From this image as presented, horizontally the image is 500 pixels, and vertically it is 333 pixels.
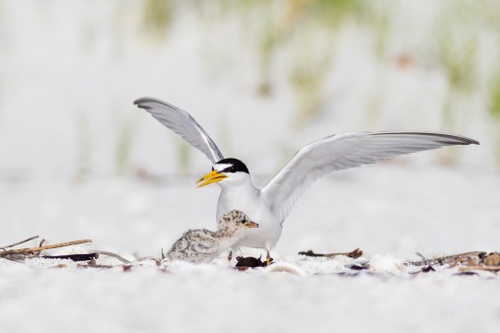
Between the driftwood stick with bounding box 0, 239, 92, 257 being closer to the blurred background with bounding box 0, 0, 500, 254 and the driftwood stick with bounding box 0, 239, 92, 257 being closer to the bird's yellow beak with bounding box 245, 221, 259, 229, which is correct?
the bird's yellow beak with bounding box 245, 221, 259, 229

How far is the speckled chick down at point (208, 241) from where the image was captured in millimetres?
2975

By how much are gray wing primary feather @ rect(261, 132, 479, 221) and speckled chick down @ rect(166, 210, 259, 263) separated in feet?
1.13

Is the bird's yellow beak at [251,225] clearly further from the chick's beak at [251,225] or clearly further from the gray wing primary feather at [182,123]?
the gray wing primary feather at [182,123]

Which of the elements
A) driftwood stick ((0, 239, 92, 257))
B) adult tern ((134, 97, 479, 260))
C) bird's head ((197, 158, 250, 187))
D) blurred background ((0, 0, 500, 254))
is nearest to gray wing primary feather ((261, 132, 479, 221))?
adult tern ((134, 97, 479, 260))

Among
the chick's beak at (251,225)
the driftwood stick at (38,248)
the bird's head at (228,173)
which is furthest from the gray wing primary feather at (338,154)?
the driftwood stick at (38,248)

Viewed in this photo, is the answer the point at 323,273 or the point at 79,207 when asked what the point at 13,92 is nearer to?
the point at 79,207

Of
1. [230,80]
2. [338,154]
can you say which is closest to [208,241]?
[338,154]

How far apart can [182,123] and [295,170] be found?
1.80 ft

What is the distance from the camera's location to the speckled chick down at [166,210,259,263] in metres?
2.97

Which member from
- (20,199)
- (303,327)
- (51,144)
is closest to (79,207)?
(20,199)

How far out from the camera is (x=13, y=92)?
7559mm

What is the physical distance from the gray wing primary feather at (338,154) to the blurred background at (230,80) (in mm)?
2725

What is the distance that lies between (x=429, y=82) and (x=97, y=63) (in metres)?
2.55

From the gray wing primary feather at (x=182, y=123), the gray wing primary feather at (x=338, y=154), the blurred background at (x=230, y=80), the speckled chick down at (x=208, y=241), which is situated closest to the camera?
the speckled chick down at (x=208, y=241)
